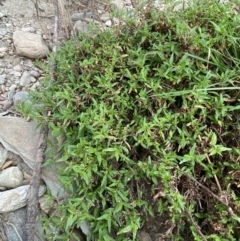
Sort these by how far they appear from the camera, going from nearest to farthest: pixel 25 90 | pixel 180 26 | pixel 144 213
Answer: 1. pixel 144 213
2. pixel 180 26
3. pixel 25 90

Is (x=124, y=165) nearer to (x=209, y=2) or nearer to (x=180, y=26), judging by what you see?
(x=180, y=26)

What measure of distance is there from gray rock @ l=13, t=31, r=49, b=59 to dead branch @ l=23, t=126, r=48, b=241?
637mm

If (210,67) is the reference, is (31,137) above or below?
below

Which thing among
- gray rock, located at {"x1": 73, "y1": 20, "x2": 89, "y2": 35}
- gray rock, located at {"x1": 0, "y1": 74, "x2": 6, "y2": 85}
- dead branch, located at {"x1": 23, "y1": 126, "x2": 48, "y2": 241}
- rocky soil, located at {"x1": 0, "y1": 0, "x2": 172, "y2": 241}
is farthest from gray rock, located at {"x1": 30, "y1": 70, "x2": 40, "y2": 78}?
dead branch, located at {"x1": 23, "y1": 126, "x2": 48, "y2": 241}

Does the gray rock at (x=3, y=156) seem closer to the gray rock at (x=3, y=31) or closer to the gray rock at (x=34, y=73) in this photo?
the gray rock at (x=34, y=73)

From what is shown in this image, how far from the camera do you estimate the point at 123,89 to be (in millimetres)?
1618

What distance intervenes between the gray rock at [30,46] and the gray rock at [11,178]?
712mm

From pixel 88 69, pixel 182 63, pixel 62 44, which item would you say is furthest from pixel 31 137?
pixel 182 63

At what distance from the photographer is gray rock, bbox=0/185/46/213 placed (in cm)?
172

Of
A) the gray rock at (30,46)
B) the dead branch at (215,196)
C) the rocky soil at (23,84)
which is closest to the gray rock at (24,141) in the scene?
the rocky soil at (23,84)

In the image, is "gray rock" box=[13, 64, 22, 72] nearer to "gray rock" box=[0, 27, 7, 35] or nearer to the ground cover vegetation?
"gray rock" box=[0, 27, 7, 35]

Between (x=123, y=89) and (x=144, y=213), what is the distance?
0.50 metres

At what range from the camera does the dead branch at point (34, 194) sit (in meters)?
1.66

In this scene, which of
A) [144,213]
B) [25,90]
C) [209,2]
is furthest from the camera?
[25,90]
